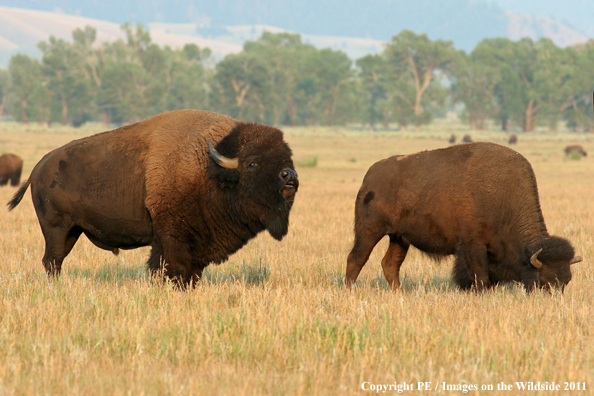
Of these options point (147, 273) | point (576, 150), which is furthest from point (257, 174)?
point (576, 150)

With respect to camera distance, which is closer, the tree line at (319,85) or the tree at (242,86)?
the tree line at (319,85)

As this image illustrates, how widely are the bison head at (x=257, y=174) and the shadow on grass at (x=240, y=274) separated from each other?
1281 millimetres

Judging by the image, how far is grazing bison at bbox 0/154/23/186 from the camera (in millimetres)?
23328

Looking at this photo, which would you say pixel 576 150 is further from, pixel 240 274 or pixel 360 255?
pixel 240 274

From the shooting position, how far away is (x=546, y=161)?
3772 cm

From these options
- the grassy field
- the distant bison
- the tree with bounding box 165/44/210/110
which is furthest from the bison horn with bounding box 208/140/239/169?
the tree with bounding box 165/44/210/110

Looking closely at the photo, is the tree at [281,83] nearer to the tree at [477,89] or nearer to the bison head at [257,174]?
the tree at [477,89]

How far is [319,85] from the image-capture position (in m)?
113

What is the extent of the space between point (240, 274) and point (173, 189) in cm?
209

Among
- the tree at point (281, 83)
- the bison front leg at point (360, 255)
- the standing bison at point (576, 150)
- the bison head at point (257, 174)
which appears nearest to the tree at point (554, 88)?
the tree at point (281, 83)

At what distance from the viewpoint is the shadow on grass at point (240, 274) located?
819 centimetres

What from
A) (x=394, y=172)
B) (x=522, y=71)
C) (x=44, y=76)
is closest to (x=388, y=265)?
(x=394, y=172)

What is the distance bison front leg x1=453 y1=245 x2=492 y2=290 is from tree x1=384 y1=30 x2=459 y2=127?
312ft

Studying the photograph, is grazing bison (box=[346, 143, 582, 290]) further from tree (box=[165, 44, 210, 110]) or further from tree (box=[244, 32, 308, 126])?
tree (box=[165, 44, 210, 110])
